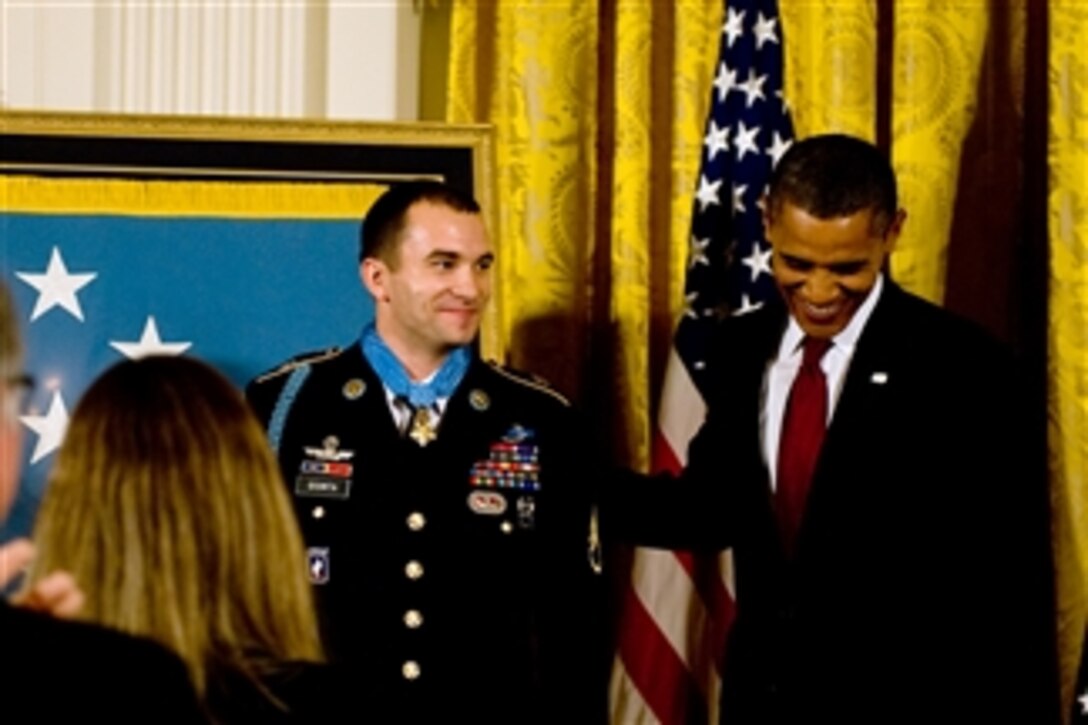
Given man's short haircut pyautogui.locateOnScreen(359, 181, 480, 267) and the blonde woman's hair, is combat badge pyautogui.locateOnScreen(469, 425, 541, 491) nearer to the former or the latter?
man's short haircut pyautogui.locateOnScreen(359, 181, 480, 267)

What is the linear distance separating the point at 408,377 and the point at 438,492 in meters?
0.20

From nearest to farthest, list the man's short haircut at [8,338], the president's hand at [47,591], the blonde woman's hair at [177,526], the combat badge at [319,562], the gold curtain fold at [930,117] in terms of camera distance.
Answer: the man's short haircut at [8,338] → the president's hand at [47,591] → the blonde woman's hair at [177,526] → the combat badge at [319,562] → the gold curtain fold at [930,117]

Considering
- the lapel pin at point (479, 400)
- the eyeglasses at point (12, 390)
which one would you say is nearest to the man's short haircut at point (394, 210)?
the lapel pin at point (479, 400)

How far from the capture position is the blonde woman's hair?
2.14 m

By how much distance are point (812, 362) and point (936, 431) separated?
249 mm

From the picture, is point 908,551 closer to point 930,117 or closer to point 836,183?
point 836,183

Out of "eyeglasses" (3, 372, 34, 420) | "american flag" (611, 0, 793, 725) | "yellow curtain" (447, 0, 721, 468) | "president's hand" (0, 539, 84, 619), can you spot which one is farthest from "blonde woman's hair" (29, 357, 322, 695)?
"yellow curtain" (447, 0, 721, 468)

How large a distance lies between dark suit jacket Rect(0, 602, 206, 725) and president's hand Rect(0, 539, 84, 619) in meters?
0.07

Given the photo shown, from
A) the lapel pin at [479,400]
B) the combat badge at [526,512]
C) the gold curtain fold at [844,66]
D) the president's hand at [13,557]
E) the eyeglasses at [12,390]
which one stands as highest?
the gold curtain fold at [844,66]

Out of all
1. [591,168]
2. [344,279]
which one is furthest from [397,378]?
[591,168]

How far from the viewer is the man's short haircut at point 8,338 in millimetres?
1880

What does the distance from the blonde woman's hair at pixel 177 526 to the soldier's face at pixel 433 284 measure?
151cm

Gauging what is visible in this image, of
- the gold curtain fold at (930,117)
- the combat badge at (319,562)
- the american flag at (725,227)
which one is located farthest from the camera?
the gold curtain fold at (930,117)

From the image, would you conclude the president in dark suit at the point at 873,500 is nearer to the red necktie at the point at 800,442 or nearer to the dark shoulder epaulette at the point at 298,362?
the red necktie at the point at 800,442
